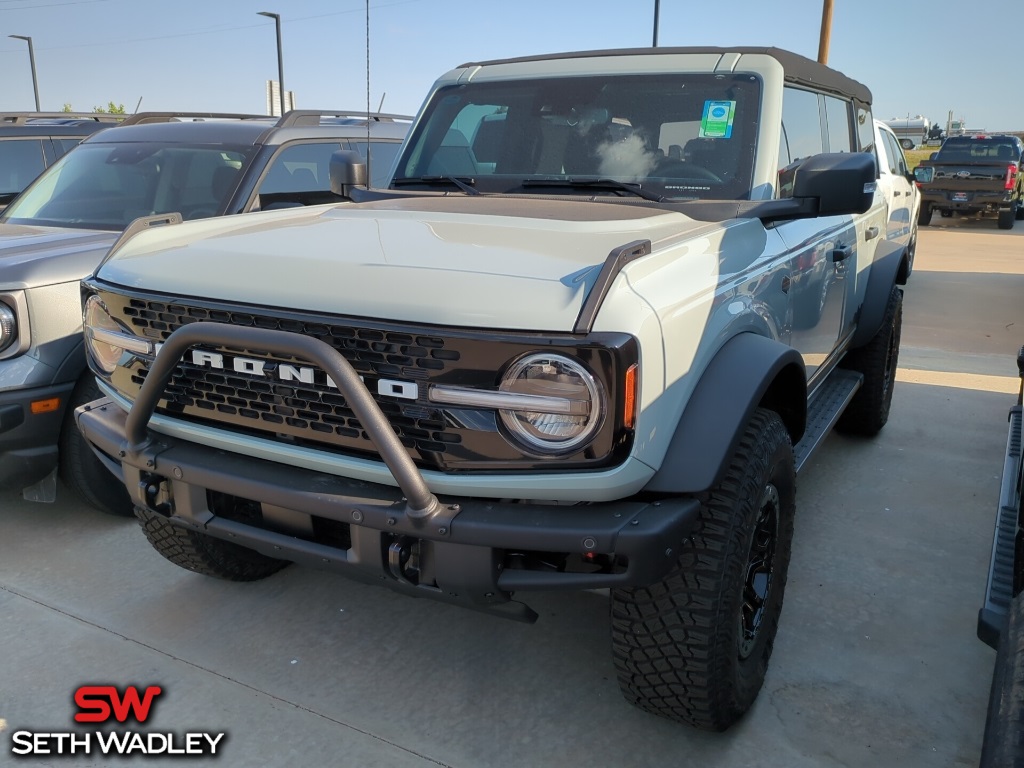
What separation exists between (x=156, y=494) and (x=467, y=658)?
114 cm

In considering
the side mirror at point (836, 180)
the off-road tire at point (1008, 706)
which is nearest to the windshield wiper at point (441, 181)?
the side mirror at point (836, 180)

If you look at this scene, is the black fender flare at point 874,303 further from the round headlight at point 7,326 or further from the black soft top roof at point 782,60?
the round headlight at point 7,326

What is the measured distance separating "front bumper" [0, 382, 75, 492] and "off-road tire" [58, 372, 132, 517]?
48 mm

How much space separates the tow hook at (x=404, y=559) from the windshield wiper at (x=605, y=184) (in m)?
1.54

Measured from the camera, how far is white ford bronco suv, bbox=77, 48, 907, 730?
197cm

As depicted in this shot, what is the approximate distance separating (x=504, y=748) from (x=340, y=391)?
3.86ft

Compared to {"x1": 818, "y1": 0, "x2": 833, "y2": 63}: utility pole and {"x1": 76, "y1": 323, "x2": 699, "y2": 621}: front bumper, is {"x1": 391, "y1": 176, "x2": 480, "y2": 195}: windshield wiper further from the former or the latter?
{"x1": 818, "y1": 0, "x2": 833, "y2": 63}: utility pole

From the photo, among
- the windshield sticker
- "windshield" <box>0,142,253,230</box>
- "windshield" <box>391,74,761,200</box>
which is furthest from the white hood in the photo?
"windshield" <box>0,142,253,230</box>

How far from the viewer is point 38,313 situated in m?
3.45

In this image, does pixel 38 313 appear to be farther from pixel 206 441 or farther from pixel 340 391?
pixel 340 391

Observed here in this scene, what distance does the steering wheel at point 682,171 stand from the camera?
3.10 m

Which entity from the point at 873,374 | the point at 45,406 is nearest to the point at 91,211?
the point at 45,406

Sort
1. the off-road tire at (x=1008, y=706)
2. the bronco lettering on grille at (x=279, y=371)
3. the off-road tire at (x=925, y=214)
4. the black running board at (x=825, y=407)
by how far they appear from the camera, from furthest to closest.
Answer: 1. the off-road tire at (x=925, y=214)
2. the black running board at (x=825, y=407)
3. the bronco lettering on grille at (x=279, y=371)
4. the off-road tire at (x=1008, y=706)

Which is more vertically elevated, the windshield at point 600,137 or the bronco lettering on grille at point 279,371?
the windshield at point 600,137
